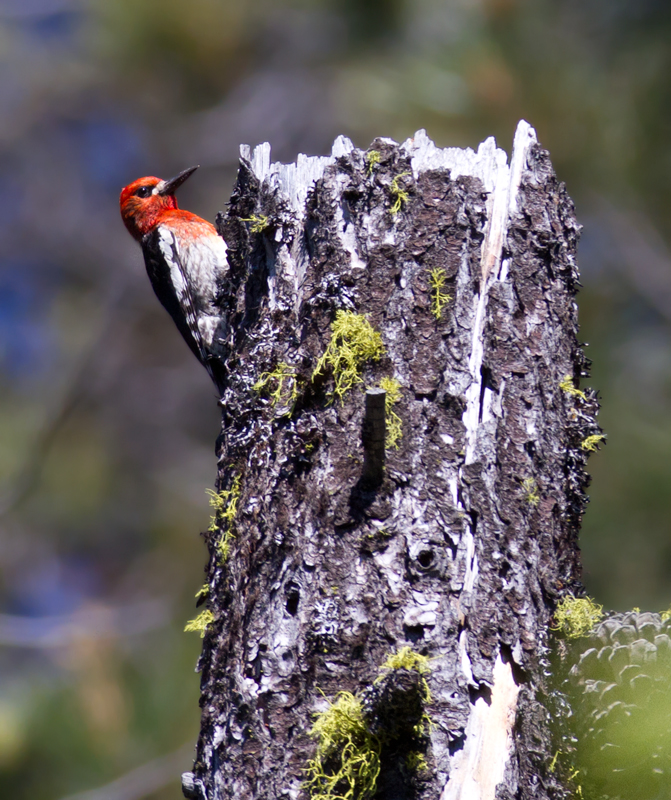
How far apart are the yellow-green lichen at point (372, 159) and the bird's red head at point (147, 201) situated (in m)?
2.72

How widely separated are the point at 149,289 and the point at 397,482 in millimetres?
6879

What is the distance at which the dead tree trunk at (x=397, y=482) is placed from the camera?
162cm

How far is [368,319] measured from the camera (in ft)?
6.06

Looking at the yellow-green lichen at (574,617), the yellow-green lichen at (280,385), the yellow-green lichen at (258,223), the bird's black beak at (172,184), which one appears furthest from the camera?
the bird's black beak at (172,184)

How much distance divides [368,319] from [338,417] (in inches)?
9.5

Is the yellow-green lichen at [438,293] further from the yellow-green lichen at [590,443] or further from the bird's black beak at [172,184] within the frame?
the bird's black beak at [172,184]

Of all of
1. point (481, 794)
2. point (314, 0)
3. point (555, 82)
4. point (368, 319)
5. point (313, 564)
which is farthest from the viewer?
point (314, 0)

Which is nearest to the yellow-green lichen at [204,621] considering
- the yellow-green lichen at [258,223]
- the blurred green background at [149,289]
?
the yellow-green lichen at [258,223]

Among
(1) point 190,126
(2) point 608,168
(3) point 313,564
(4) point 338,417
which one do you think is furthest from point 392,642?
(1) point 190,126

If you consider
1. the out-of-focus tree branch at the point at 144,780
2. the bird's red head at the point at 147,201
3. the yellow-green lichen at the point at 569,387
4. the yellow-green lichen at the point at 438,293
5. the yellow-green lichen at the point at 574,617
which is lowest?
the out-of-focus tree branch at the point at 144,780

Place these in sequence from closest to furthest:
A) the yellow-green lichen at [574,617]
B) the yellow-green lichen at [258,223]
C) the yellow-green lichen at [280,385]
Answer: the yellow-green lichen at [574,617] → the yellow-green lichen at [280,385] → the yellow-green lichen at [258,223]

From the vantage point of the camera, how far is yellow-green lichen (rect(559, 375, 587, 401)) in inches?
76.6

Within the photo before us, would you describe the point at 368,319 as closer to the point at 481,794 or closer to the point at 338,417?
the point at 338,417

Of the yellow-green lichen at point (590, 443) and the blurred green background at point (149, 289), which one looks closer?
the yellow-green lichen at point (590, 443)
